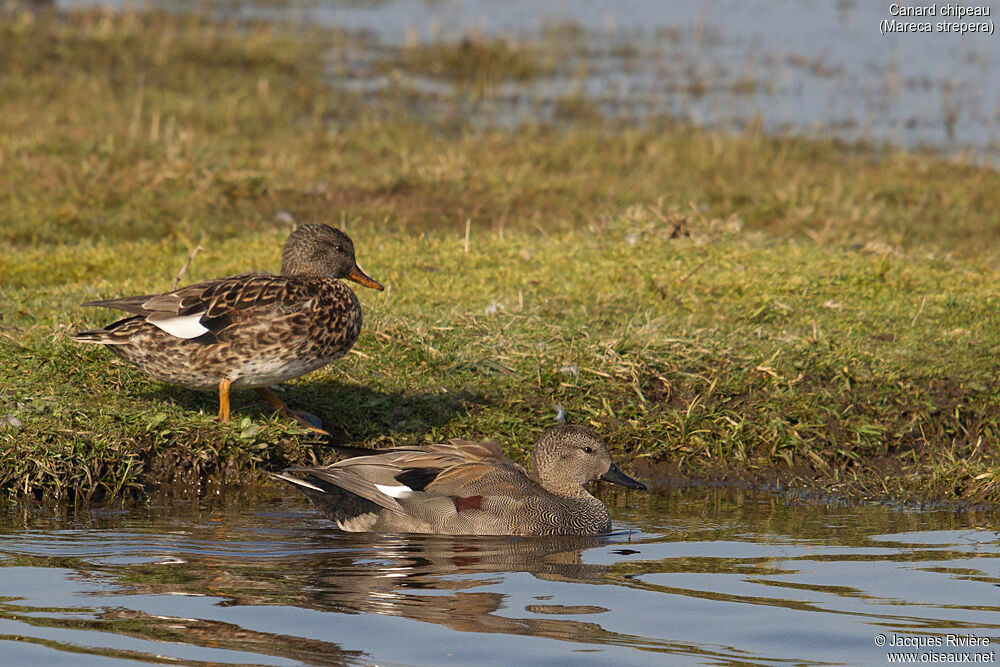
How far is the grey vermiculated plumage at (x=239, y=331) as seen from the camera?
259 inches

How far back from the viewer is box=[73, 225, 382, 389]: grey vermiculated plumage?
6.57 metres

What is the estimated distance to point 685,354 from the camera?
783cm

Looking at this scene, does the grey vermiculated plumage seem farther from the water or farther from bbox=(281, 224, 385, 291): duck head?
the water

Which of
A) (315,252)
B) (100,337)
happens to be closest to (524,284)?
(315,252)

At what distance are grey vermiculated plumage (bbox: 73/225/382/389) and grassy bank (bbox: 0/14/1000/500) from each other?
38cm

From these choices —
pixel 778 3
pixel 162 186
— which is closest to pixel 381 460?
pixel 162 186

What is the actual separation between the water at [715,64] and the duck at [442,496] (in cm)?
1091

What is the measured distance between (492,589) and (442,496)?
949 mm

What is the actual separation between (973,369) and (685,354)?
5.46 ft

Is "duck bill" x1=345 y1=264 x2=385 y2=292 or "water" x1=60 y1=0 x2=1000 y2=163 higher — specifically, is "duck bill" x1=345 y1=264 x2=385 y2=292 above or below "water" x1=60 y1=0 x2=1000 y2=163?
below

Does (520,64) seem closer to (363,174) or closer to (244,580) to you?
(363,174)

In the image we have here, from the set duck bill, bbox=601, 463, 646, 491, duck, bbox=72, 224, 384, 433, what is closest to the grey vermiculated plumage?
duck, bbox=72, 224, 384, 433

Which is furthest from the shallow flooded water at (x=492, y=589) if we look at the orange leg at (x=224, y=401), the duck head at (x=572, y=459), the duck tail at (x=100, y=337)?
the duck tail at (x=100, y=337)

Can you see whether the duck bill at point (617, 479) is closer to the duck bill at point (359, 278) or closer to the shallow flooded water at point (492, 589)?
the shallow flooded water at point (492, 589)
